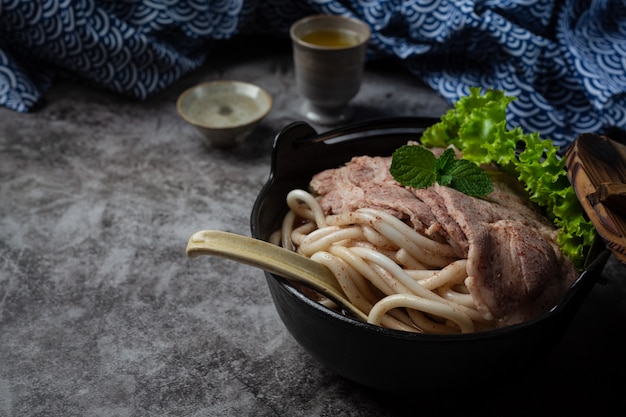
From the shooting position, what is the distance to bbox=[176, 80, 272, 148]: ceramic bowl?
3.36m

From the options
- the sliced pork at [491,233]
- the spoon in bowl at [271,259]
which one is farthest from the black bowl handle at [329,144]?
the spoon in bowl at [271,259]

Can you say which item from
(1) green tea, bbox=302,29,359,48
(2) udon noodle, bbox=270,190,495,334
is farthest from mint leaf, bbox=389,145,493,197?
(1) green tea, bbox=302,29,359,48

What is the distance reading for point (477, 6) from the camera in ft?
11.4

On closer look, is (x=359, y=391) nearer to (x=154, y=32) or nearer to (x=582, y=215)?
(x=582, y=215)

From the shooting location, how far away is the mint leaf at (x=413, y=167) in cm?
213

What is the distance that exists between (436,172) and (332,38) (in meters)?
1.75

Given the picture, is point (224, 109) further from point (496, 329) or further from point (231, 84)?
point (496, 329)

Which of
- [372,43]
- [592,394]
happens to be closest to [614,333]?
[592,394]

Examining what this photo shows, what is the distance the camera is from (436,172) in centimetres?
216

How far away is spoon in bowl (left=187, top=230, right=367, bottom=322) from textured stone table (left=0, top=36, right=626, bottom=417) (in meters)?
0.41

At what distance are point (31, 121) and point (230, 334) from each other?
1.89 m

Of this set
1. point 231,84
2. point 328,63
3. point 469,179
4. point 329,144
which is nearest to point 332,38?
point 328,63

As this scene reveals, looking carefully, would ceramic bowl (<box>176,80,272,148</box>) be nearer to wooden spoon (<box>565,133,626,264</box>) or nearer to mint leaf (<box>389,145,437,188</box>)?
mint leaf (<box>389,145,437,188</box>)

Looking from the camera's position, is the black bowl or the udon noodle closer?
the black bowl
